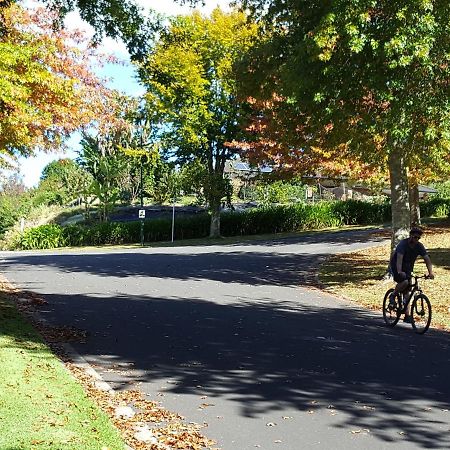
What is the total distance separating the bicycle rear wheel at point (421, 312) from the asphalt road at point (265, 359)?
0.22 m

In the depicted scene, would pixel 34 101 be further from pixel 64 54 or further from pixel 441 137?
pixel 441 137

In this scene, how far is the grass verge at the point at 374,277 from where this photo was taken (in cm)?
1319

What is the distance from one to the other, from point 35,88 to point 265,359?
757 centimetres

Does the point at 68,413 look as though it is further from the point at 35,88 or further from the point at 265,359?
the point at 35,88

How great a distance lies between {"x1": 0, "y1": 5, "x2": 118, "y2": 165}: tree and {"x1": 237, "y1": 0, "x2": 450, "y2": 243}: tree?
5009mm

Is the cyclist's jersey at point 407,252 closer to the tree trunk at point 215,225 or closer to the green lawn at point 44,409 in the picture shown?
the green lawn at point 44,409

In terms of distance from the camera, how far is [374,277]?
16.5 meters

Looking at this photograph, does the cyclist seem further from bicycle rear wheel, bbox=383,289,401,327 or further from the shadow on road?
the shadow on road

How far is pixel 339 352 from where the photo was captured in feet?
26.9

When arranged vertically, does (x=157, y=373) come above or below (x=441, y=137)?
below

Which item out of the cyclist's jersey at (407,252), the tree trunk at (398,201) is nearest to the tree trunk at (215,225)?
the tree trunk at (398,201)

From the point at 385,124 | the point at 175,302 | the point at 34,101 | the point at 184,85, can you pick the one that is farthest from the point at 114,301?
the point at 184,85

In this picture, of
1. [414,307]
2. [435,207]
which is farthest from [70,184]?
[414,307]

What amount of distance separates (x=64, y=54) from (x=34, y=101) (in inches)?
207
